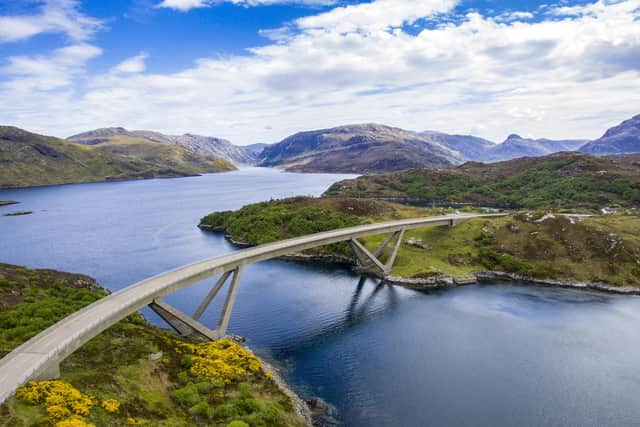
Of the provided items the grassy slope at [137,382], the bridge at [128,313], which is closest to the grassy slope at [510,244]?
the bridge at [128,313]

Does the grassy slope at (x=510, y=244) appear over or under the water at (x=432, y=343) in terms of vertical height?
over

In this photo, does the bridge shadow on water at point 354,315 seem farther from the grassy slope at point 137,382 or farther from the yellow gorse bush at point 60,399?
the yellow gorse bush at point 60,399

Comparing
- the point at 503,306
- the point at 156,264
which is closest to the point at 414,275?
the point at 503,306

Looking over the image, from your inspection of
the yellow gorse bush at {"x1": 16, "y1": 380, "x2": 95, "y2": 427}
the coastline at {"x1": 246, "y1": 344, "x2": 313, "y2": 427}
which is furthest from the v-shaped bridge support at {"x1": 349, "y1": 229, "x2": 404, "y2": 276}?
the yellow gorse bush at {"x1": 16, "y1": 380, "x2": 95, "y2": 427}

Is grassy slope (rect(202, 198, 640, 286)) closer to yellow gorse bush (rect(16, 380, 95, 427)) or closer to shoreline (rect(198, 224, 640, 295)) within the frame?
shoreline (rect(198, 224, 640, 295))

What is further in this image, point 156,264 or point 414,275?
point 156,264

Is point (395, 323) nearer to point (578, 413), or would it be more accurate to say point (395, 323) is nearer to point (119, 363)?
point (578, 413)
